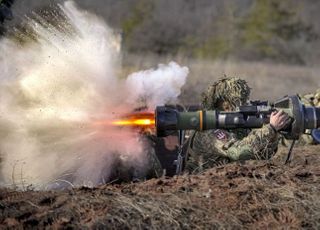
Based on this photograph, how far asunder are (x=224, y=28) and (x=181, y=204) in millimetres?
30412

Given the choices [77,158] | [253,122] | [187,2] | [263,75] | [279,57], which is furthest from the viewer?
[187,2]

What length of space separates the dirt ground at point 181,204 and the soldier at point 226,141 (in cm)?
100

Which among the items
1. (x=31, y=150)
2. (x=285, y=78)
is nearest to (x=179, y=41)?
(x=285, y=78)

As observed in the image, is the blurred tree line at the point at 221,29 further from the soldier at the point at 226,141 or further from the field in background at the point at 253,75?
the soldier at the point at 226,141

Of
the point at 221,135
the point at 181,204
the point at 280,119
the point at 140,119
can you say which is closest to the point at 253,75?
the point at 221,135

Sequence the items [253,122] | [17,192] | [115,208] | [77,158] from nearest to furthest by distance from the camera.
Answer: [115,208] → [17,192] → [253,122] → [77,158]

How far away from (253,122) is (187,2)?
105ft

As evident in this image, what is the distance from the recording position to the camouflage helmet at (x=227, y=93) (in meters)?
6.90

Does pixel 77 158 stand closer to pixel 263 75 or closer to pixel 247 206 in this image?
pixel 247 206

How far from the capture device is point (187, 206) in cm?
473

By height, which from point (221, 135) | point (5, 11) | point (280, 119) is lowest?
point (221, 135)

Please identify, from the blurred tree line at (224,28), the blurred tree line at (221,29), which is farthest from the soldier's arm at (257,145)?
the blurred tree line at (221,29)

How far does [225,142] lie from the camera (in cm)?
669

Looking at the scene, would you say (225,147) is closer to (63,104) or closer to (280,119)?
(280,119)
